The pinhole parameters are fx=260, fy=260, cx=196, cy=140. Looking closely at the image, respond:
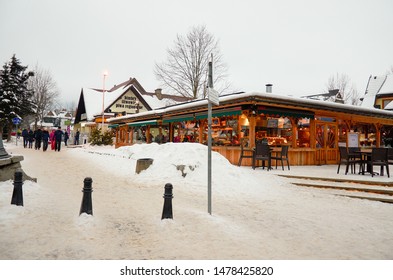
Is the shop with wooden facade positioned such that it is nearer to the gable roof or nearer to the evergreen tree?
the gable roof

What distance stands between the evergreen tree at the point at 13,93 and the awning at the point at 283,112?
29.7m

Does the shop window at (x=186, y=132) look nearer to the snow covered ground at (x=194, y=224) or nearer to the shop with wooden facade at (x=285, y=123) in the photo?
the shop with wooden facade at (x=285, y=123)

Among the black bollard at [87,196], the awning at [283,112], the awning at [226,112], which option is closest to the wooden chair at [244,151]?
the awning at [226,112]

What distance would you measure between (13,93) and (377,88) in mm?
44930

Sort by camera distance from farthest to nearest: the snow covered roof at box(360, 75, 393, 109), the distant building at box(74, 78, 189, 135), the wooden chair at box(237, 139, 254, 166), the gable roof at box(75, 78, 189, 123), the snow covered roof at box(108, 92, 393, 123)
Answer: the gable roof at box(75, 78, 189, 123)
the distant building at box(74, 78, 189, 135)
the snow covered roof at box(360, 75, 393, 109)
the wooden chair at box(237, 139, 254, 166)
the snow covered roof at box(108, 92, 393, 123)

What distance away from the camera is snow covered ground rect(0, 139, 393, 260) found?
3340mm

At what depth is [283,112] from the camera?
12836mm

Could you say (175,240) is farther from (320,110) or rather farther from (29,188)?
(320,110)

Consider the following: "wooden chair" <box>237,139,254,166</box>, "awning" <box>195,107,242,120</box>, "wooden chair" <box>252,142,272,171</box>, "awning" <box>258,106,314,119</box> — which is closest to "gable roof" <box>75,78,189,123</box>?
"awning" <box>195,107,242,120</box>

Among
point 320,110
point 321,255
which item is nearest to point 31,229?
point 321,255

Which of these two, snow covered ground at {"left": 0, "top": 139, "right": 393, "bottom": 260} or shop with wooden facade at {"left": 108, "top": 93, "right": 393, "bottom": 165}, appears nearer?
snow covered ground at {"left": 0, "top": 139, "right": 393, "bottom": 260}

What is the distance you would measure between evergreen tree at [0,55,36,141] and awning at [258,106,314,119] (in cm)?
2967

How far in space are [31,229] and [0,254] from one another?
0.76 metres

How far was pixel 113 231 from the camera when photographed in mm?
3941
